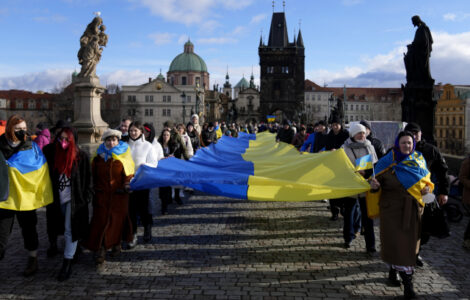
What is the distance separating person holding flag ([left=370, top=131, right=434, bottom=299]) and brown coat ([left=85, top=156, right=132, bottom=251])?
3.46 meters

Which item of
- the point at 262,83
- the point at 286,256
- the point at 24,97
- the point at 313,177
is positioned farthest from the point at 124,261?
the point at 24,97

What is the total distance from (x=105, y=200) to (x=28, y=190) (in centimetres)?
100

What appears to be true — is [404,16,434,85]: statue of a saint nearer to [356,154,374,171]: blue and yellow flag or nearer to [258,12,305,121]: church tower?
[356,154,374,171]: blue and yellow flag

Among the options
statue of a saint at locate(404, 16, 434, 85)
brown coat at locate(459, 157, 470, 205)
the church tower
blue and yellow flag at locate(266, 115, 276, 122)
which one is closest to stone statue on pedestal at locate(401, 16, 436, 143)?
statue of a saint at locate(404, 16, 434, 85)

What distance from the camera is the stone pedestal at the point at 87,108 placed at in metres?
18.6

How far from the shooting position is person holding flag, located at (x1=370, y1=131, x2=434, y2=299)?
5035mm

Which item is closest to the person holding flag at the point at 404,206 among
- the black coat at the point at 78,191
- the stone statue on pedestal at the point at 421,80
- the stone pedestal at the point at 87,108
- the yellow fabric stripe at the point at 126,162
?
the yellow fabric stripe at the point at 126,162

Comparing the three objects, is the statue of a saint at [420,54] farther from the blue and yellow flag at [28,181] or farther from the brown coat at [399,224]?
the blue and yellow flag at [28,181]

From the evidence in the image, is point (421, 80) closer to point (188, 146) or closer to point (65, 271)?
point (188, 146)

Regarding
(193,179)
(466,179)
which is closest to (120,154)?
(193,179)

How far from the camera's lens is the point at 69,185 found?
18.8 feet

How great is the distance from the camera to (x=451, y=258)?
651 cm

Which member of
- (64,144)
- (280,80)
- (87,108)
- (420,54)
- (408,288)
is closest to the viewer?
(408,288)

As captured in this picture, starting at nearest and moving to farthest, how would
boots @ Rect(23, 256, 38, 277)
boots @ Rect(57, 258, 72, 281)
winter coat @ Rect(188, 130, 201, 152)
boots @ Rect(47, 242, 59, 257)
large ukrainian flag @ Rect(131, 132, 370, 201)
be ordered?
boots @ Rect(57, 258, 72, 281) < boots @ Rect(23, 256, 38, 277) < large ukrainian flag @ Rect(131, 132, 370, 201) < boots @ Rect(47, 242, 59, 257) < winter coat @ Rect(188, 130, 201, 152)
